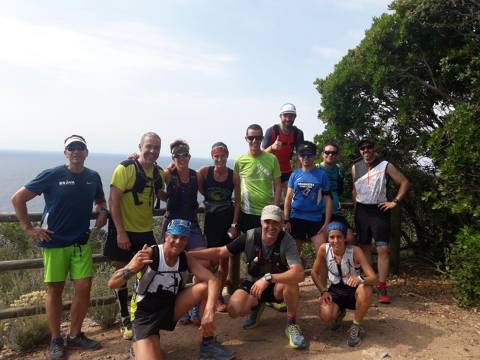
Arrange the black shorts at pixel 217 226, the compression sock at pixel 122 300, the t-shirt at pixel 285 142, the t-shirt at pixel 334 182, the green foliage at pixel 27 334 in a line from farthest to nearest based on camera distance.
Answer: the t-shirt at pixel 285 142 → the t-shirt at pixel 334 182 → the black shorts at pixel 217 226 → the compression sock at pixel 122 300 → the green foliage at pixel 27 334

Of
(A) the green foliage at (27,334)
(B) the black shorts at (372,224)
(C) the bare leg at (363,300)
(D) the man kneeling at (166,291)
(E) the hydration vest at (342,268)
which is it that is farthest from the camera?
(B) the black shorts at (372,224)

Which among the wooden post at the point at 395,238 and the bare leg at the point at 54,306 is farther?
the wooden post at the point at 395,238

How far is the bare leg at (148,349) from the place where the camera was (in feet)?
13.0

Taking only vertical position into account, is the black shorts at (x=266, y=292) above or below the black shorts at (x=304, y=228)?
below

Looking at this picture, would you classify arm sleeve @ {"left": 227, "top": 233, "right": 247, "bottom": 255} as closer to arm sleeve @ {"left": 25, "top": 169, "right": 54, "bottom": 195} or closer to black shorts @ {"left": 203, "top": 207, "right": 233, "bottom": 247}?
black shorts @ {"left": 203, "top": 207, "right": 233, "bottom": 247}

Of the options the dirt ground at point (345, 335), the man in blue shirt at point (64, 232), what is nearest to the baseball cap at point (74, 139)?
the man in blue shirt at point (64, 232)

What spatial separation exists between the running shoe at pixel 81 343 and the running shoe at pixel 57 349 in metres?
0.14

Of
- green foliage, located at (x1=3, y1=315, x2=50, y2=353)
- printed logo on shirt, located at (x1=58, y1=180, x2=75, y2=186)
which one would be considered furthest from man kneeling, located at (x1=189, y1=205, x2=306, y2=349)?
green foliage, located at (x1=3, y1=315, x2=50, y2=353)

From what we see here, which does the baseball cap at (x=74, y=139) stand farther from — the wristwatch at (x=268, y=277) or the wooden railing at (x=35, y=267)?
the wristwatch at (x=268, y=277)

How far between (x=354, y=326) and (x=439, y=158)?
10.2 feet

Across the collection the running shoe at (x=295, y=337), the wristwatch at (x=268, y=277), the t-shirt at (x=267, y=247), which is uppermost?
the t-shirt at (x=267, y=247)

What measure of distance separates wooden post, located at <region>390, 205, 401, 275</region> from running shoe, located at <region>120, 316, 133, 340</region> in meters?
4.53

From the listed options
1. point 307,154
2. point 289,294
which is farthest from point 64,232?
point 307,154

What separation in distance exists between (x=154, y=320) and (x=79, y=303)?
40.4 inches
